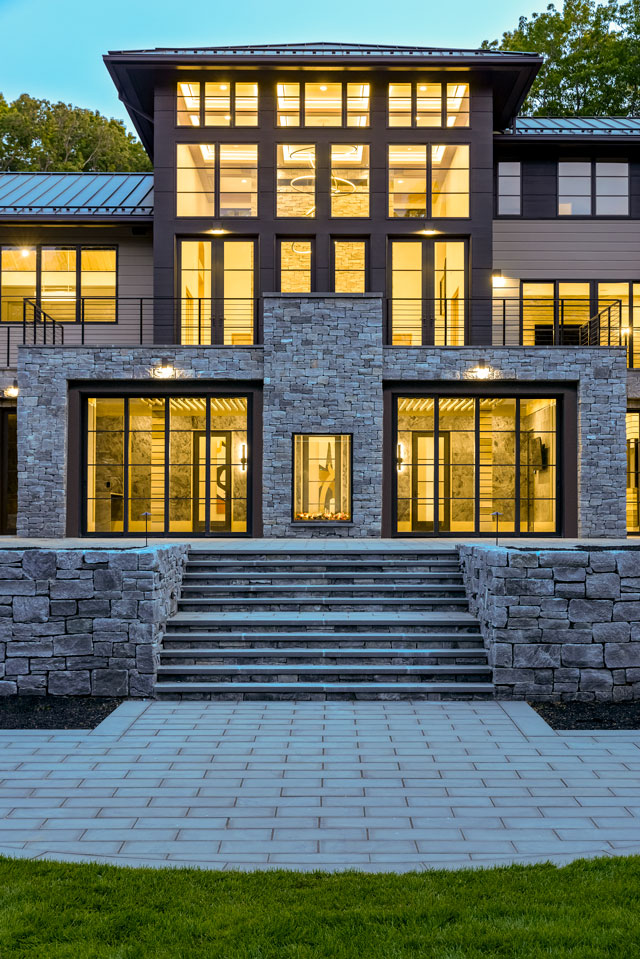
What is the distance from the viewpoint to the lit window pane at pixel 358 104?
18438mm

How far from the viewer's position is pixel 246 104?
60.4ft

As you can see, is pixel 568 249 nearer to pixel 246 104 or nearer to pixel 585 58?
pixel 246 104

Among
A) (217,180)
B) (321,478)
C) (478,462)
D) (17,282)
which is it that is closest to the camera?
(321,478)

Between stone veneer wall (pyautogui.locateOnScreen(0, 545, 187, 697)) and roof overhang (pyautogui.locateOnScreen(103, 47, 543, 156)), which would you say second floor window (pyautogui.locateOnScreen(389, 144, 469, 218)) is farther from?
stone veneer wall (pyautogui.locateOnScreen(0, 545, 187, 697))

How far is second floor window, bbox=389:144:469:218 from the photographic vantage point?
18328mm

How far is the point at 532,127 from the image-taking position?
21812 mm

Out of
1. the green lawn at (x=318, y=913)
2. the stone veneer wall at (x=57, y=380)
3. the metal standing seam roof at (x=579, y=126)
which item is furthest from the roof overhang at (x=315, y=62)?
the green lawn at (x=318, y=913)

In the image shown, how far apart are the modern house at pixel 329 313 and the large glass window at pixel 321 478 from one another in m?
0.05

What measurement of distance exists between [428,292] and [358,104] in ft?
15.6

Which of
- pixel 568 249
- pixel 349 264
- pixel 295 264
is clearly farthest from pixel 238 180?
pixel 568 249

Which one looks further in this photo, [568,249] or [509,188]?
[509,188]

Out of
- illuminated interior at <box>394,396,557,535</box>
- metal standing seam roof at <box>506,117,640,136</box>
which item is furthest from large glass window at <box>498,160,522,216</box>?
illuminated interior at <box>394,396,557,535</box>

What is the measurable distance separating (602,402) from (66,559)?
12659 millimetres

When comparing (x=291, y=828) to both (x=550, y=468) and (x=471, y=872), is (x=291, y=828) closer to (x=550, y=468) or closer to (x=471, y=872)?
(x=471, y=872)
